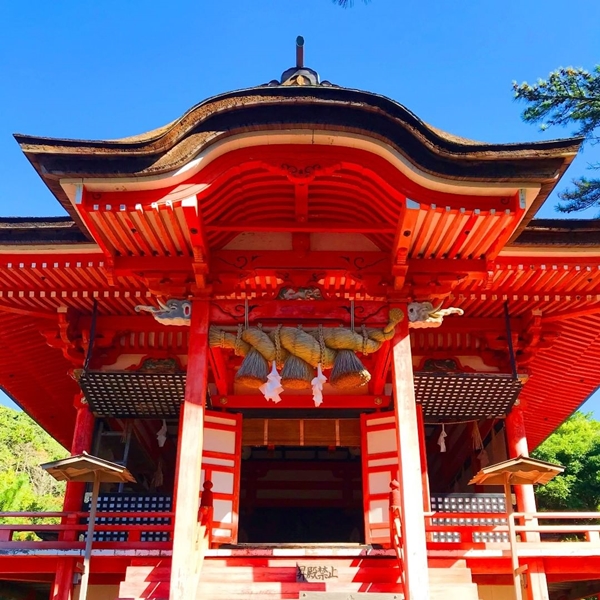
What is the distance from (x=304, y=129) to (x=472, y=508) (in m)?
5.91

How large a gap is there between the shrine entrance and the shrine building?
4.46 meters

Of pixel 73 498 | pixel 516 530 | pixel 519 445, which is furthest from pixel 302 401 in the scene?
pixel 516 530

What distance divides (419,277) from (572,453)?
15905 millimetres

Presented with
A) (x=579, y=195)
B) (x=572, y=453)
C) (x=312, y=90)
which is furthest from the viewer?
(x=572, y=453)

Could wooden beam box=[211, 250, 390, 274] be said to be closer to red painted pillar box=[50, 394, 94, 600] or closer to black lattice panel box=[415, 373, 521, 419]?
black lattice panel box=[415, 373, 521, 419]

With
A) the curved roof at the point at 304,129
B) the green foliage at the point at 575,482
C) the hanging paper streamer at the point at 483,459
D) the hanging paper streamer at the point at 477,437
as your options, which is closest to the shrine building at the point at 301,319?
the curved roof at the point at 304,129

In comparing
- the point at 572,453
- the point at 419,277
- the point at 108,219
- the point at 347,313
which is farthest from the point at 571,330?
the point at 572,453

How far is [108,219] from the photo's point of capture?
6.66 metres

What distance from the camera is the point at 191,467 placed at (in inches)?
249

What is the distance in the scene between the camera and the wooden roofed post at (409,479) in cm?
594

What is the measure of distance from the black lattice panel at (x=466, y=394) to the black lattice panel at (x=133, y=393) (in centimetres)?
380

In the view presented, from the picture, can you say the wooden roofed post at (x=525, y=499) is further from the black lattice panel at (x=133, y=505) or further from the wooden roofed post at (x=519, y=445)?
the black lattice panel at (x=133, y=505)

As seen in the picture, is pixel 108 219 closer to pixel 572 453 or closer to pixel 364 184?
pixel 364 184

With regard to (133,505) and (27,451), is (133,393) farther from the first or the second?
(27,451)
